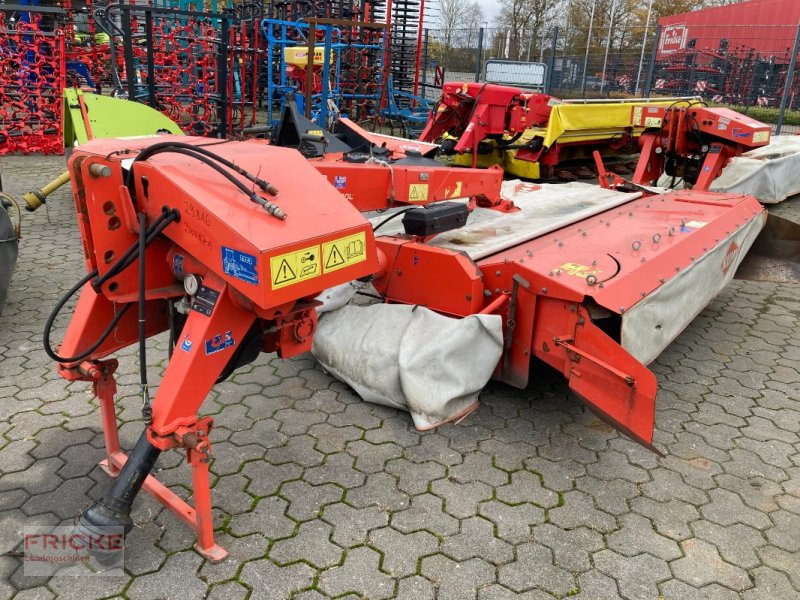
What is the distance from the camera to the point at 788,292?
541cm

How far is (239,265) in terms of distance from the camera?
6.35ft

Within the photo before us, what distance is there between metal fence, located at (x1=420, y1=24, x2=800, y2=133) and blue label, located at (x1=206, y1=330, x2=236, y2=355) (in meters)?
10.9

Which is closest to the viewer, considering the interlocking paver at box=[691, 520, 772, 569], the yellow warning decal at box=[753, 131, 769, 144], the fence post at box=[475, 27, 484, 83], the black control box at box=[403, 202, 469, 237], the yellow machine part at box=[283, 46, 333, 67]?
the interlocking paver at box=[691, 520, 772, 569]

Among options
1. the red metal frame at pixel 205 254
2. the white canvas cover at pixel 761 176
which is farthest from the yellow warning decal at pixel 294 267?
the white canvas cover at pixel 761 176

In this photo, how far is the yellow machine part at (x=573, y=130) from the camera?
295 inches

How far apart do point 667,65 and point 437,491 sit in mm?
14225

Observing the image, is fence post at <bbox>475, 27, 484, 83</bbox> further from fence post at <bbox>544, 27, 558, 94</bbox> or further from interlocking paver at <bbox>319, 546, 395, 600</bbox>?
interlocking paver at <bbox>319, 546, 395, 600</bbox>

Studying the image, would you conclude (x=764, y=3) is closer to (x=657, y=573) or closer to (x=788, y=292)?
(x=788, y=292)

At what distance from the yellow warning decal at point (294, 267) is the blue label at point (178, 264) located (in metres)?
0.45

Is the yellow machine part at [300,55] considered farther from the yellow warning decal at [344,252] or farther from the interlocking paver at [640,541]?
the interlocking paver at [640,541]

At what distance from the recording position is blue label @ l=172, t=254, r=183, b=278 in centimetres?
219

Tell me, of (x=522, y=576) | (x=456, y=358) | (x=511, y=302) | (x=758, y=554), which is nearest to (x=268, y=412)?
(x=456, y=358)

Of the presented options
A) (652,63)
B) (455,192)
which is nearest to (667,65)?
(652,63)

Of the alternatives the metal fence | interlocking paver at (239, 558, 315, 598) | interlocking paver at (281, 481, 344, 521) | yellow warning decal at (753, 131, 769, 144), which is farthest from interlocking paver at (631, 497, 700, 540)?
the metal fence
